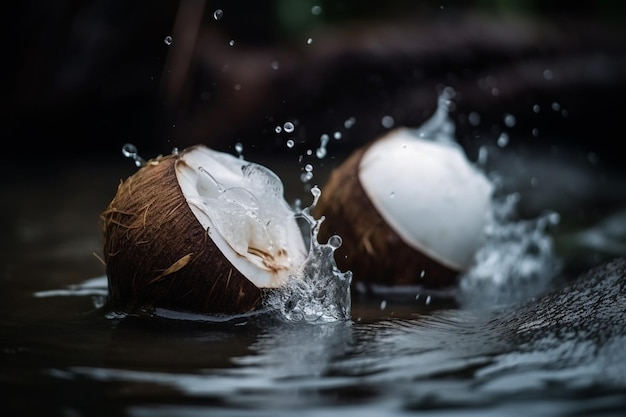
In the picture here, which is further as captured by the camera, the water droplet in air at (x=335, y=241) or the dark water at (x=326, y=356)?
the water droplet in air at (x=335, y=241)

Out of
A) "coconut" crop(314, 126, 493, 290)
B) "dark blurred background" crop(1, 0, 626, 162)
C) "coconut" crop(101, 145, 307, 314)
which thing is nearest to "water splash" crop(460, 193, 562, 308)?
"coconut" crop(314, 126, 493, 290)

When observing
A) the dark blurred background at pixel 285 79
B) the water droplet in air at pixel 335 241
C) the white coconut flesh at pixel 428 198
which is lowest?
the water droplet in air at pixel 335 241

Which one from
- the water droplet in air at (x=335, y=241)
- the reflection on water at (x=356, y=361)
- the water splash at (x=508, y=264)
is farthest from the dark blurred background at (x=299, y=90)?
the reflection on water at (x=356, y=361)

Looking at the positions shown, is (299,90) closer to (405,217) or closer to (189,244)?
(405,217)

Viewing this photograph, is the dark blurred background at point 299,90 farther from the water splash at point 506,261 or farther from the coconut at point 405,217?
the coconut at point 405,217

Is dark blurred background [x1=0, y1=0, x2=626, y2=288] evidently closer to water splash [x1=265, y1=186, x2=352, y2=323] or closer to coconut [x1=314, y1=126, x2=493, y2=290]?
coconut [x1=314, y1=126, x2=493, y2=290]

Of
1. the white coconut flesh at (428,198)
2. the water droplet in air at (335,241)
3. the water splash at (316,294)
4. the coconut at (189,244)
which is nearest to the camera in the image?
the coconut at (189,244)

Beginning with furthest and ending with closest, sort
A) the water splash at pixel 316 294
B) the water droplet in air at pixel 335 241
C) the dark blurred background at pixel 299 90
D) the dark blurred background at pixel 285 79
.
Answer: the dark blurred background at pixel 285 79
the dark blurred background at pixel 299 90
the water droplet in air at pixel 335 241
the water splash at pixel 316 294

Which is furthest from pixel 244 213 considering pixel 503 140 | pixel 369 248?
pixel 503 140
